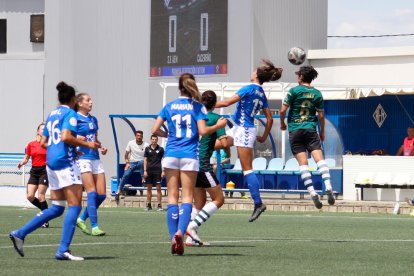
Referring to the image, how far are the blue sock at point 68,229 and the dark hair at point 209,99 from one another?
245 cm

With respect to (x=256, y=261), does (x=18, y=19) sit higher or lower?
higher

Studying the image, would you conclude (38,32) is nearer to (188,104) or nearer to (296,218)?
(296,218)

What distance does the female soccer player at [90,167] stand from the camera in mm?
17359

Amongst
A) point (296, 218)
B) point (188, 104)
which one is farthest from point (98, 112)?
point (188, 104)

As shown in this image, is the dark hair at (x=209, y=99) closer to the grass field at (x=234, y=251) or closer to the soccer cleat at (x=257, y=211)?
the grass field at (x=234, y=251)

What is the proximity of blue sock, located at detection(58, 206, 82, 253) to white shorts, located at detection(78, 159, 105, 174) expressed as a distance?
4800 millimetres

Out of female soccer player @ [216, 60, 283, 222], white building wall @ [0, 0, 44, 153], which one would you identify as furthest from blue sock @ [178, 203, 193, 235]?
white building wall @ [0, 0, 44, 153]

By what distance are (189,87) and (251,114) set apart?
348cm

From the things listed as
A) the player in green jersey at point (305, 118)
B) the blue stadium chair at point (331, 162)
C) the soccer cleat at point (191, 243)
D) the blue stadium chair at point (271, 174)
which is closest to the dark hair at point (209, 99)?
the soccer cleat at point (191, 243)

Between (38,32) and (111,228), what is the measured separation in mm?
33716

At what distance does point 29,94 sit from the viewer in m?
52.5

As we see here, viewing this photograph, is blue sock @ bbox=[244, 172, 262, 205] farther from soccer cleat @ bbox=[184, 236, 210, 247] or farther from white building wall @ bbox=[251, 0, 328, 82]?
white building wall @ bbox=[251, 0, 328, 82]

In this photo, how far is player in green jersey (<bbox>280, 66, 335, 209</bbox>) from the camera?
1741 centimetres

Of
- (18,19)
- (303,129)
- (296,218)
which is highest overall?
(18,19)
